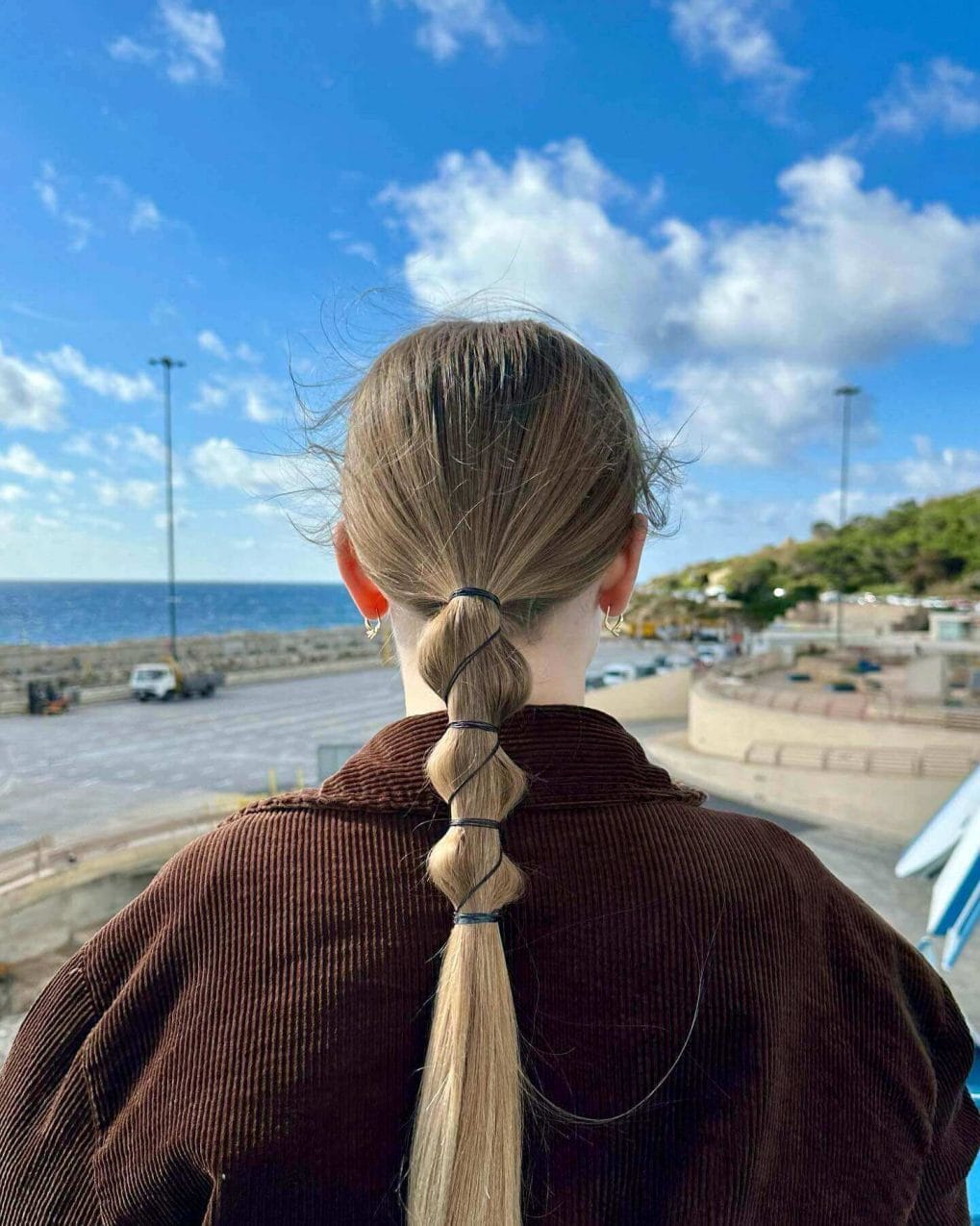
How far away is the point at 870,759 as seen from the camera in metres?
14.1

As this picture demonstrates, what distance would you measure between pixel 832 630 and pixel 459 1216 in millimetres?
33025

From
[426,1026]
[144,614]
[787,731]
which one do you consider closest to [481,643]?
[426,1026]

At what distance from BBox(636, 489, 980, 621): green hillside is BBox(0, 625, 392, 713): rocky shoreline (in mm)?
14552

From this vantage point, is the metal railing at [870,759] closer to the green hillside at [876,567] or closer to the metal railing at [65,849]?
the metal railing at [65,849]

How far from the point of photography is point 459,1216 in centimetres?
73

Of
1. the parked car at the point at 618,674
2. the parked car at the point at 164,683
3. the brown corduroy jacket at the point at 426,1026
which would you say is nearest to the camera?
the brown corduroy jacket at the point at 426,1026

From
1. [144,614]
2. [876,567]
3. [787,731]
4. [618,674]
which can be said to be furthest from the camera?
[144,614]

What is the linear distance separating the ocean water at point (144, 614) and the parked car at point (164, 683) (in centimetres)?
2504

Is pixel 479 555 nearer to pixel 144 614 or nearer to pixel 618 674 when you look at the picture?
pixel 618 674

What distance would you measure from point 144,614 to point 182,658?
Result: 68.5m

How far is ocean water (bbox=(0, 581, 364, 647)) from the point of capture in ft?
232

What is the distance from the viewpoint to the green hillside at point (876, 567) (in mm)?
41219

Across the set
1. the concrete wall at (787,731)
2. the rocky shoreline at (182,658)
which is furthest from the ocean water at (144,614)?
the concrete wall at (787,731)

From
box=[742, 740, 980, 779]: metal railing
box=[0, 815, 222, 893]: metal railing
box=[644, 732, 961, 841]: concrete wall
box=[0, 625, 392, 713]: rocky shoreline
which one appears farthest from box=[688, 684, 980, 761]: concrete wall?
box=[0, 815, 222, 893]: metal railing
